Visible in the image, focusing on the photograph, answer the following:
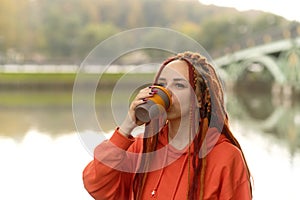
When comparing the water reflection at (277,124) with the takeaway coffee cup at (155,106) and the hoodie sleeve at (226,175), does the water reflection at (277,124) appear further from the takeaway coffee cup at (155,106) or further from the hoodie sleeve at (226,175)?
the takeaway coffee cup at (155,106)

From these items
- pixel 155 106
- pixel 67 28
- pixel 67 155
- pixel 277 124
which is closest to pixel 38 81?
pixel 277 124

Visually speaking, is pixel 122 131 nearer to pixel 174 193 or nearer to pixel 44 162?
pixel 174 193

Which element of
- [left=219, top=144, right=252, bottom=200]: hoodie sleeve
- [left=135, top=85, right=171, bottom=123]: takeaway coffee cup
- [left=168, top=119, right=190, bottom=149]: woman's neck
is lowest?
[left=219, top=144, right=252, bottom=200]: hoodie sleeve

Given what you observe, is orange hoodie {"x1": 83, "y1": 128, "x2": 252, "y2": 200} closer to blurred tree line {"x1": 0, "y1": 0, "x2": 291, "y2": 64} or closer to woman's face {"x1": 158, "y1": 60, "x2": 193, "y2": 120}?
woman's face {"x1": 158, "y1": 60, "x2": 193, "y2": 120}

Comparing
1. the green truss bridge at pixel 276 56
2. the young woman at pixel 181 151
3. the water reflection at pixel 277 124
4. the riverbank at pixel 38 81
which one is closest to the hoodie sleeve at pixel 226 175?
the young woman at pixel 181 151

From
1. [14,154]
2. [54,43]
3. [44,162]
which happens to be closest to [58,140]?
[14,154]

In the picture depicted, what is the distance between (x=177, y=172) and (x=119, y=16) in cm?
5897

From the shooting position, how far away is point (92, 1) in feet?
193

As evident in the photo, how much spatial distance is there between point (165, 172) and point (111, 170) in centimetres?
15

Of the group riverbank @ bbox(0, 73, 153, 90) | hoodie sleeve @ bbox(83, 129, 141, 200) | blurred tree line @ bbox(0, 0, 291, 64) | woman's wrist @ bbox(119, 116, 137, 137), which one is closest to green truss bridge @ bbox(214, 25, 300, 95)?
riverbank @ bbox(0, 73, 153, 90)

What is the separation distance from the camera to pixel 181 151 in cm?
178

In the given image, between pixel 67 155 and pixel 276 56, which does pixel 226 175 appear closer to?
pixel 67 155

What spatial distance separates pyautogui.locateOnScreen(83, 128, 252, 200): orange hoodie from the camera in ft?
5.65

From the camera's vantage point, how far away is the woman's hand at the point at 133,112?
1.65 meters
